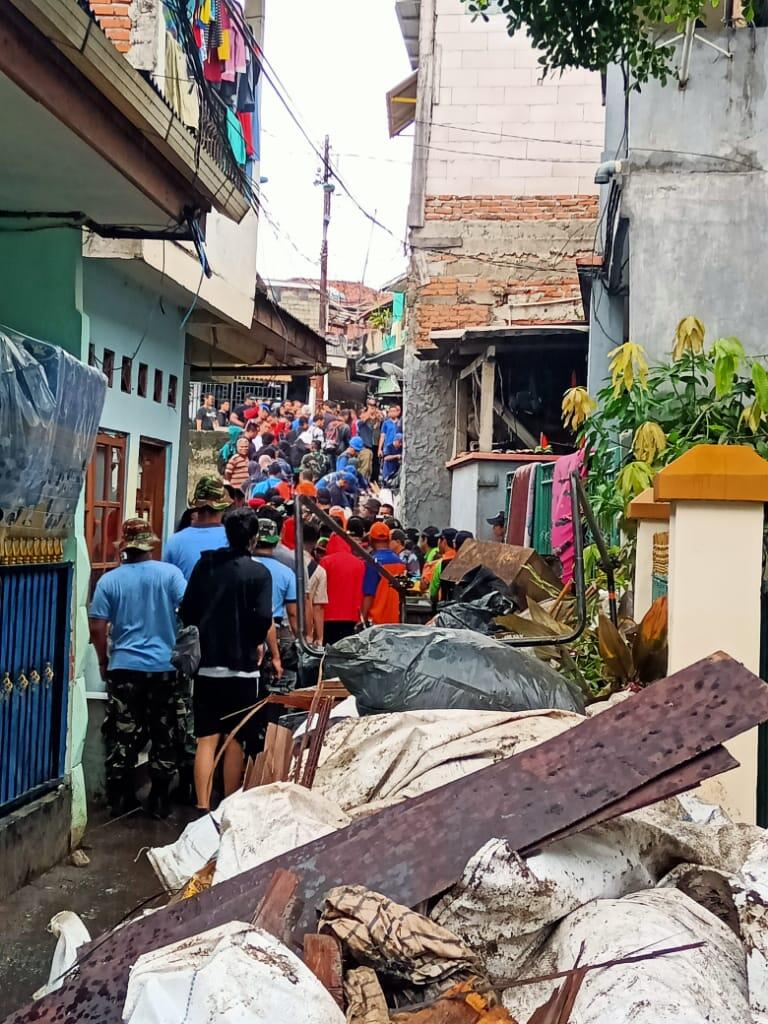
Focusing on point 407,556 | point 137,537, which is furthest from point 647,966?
point 407,556

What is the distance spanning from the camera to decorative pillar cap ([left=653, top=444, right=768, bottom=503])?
3709 millimetres

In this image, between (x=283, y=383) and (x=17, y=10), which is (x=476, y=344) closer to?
(x=17, y=10)

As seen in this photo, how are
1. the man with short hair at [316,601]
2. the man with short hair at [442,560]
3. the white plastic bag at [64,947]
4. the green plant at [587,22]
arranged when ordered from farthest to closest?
the man with short hair at [442,560], the man with short hair at [316,601], the green plant at [587,22], the white plastic bag at [64,947]

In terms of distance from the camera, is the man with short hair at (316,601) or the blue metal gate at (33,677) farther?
the man with short hair at (316,601)

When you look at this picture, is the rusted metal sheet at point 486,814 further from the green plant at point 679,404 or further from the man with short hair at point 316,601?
the man with short hair at point 316,601

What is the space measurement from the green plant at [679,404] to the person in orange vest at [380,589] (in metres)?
1.79

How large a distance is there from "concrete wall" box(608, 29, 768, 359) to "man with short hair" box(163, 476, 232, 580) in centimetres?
356

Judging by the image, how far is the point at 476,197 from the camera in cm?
1838

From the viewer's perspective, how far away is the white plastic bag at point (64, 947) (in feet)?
8.57

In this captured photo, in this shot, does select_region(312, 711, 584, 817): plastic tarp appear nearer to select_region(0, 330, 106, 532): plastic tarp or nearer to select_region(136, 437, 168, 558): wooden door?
select_region(0, 330, 106, 532): plastic tarp

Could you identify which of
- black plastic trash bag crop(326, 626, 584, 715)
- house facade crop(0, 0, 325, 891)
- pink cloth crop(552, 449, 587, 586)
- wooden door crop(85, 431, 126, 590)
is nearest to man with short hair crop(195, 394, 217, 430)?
pink cloth crop(552, 449, 587, 586)

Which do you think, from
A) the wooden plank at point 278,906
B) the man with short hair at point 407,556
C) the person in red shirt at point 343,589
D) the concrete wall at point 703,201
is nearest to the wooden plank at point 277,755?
the wooden plank at point 278,906

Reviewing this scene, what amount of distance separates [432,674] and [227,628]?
8.44 feet

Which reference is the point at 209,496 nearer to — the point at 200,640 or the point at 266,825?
the point at 200,640
